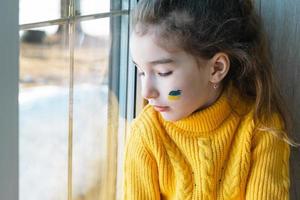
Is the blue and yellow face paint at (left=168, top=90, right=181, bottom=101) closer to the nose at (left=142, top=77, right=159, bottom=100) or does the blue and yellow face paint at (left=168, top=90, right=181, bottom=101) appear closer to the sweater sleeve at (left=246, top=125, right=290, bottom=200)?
the nose at (left=142, top=77, right=159, bottom=100)

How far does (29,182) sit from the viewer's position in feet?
3.24

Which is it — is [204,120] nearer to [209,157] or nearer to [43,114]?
[209,157]

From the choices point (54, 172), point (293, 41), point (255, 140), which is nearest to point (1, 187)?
point (54, 172)

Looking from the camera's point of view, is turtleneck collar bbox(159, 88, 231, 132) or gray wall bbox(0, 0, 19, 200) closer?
gray wall bbox(0, 0, 19, 200)

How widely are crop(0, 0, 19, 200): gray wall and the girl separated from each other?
28 centimetres

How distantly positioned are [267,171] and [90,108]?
403 mm

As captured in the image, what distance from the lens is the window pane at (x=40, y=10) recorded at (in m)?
0.87

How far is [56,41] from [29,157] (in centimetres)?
21

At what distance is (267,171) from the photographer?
1073 millimetres

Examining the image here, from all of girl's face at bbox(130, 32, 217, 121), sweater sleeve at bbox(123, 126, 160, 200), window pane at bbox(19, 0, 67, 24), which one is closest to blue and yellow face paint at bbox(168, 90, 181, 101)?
girl's face at bbox(130, 32, 217, 121)

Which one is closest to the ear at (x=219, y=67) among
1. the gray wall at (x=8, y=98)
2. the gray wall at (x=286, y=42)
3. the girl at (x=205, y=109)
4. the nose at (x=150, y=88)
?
the girl at (x=205, y=109)

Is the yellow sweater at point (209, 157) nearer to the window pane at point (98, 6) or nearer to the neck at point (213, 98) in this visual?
the neck at point (213, 98)

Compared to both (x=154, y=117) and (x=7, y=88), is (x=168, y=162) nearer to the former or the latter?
(x=154, y=117)

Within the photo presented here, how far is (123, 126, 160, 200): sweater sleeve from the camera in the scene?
3.60ft
